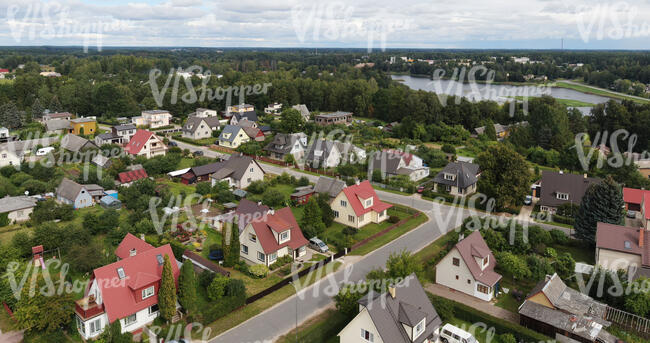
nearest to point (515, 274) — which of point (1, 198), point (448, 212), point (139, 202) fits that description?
point (448, 212)

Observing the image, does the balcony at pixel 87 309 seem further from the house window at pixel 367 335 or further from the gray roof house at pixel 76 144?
the gray roof house at pixel 76 144

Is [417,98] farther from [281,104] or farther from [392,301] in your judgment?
[392,301]

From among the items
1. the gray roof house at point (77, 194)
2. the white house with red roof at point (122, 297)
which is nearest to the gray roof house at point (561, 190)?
the white house with red roof at point (122, 297)

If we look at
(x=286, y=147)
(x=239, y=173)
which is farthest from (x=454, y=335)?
(x=286, y=147)

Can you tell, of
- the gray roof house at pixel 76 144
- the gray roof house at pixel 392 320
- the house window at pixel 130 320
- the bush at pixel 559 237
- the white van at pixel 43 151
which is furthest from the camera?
Result: the gray roof house at pixel 76 144

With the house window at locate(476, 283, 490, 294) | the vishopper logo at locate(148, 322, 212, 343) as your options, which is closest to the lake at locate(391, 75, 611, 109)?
the house window at locate(476, 283, 490, 294)

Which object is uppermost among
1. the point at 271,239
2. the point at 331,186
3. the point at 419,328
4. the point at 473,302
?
the point at 331,186

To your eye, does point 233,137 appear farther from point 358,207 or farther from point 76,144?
point 358,207
